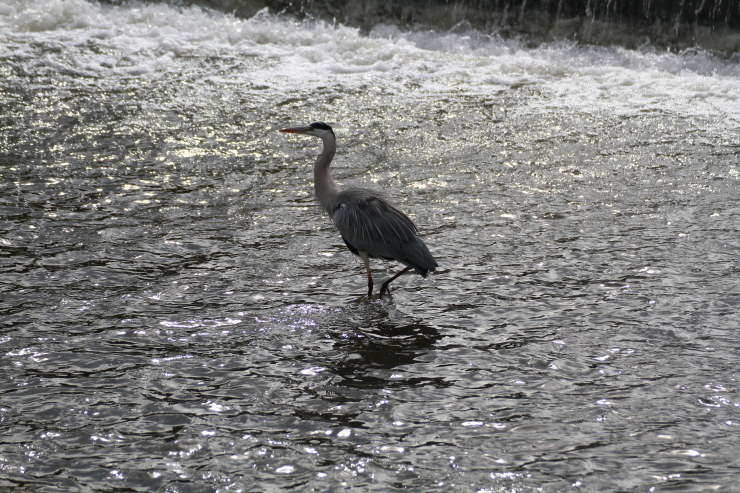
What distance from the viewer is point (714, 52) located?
16.6m

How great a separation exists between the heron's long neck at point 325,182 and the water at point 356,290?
506 mm

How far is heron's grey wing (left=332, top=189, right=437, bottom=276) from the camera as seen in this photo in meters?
6.27

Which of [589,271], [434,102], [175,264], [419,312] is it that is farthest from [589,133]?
[175,264]

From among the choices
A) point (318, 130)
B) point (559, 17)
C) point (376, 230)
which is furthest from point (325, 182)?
point (559, 17)

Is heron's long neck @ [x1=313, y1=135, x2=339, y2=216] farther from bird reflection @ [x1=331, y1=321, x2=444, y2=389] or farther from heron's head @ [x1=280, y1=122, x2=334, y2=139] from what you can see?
bird reflection @ [x1=331, y1=321, x2=444, y2=389]

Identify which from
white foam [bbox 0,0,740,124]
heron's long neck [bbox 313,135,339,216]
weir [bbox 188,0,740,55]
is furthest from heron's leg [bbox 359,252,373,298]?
weir [bbox 188,0,740,55]

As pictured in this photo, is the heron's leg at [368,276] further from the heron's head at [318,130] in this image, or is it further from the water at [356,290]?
the heron's head at [318,130]

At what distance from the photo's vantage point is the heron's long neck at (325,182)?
705 centimetres

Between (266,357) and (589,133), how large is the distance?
7176mm

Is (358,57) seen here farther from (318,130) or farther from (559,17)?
→ (318,130)

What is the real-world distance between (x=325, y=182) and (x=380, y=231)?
3.20 feet

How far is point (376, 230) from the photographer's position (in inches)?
252

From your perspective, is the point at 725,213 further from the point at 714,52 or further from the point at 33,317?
the point at 714,52

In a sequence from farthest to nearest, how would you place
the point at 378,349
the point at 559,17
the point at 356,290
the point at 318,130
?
the point at 559,17 < the point at 318,130 < the point at 356,290 < the point at 378,349
